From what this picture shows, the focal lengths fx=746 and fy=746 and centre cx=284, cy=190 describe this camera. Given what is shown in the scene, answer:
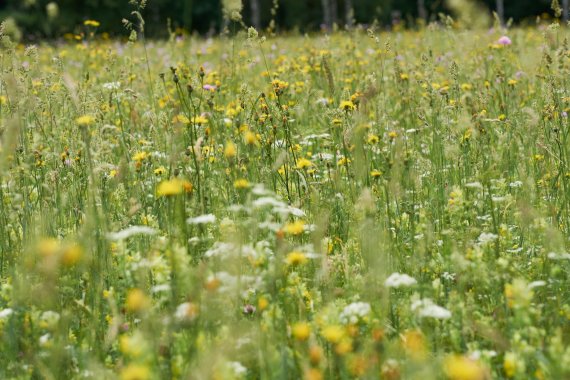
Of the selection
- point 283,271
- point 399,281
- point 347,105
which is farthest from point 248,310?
point 347,105

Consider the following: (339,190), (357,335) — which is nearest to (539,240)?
(339,190)

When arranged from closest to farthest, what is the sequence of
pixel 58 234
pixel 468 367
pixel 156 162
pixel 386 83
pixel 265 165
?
pixel 468 367
pixel 58 234
pixel 265 165
pixel 156 162
pixel 386 83

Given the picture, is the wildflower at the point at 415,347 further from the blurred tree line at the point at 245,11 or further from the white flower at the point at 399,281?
the blurred tree line at the point at 245,11

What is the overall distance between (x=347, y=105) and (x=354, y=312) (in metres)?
1.34

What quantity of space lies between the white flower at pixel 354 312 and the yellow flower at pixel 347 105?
1.31 meters

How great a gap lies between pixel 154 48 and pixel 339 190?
23.3ft

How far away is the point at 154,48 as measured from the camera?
377 inches

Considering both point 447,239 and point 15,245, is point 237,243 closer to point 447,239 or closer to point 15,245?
point 447,239

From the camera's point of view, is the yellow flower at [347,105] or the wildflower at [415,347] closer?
the wildflower at [415,347]

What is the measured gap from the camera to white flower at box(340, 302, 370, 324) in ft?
6.16

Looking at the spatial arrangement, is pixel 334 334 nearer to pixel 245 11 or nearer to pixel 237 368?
pixel 237 368

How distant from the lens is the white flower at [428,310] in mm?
1812

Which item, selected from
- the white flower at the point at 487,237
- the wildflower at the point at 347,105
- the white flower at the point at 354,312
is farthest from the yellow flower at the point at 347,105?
the white flower at the point at 354,312

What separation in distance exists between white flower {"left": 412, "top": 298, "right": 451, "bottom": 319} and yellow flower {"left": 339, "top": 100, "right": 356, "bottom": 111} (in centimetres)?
132
